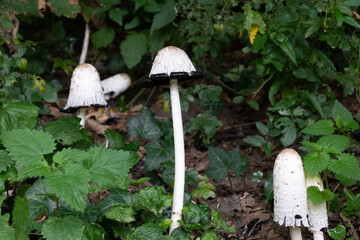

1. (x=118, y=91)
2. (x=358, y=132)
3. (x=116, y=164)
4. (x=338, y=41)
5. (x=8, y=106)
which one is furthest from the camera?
(x=118, y=91)

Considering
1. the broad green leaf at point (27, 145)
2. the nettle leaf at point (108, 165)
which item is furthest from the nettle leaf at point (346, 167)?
the broad green leaf at point (27, 145)

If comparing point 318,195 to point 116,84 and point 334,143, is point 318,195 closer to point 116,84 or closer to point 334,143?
point 334,143

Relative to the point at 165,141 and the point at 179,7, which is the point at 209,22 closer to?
the point at 179,7

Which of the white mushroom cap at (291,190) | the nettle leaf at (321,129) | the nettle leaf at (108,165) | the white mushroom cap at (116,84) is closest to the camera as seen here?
the nettle leaf at (108,165)

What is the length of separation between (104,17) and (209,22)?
1645mm

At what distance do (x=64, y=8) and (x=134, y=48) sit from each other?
839mm

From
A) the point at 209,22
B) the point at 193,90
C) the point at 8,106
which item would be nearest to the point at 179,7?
the point at 209,22

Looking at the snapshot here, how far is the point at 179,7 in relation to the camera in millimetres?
3797

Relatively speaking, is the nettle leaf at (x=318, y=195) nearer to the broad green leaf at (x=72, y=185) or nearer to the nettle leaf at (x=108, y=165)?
the nettle leaf at (x=108, y=165)

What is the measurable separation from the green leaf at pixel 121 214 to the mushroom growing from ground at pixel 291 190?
86cm

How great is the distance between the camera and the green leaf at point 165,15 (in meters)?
4.21

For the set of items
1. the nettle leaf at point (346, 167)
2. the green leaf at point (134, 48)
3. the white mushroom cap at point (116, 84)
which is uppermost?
the green leaf at point (134, 48)

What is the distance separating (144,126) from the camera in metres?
3.44

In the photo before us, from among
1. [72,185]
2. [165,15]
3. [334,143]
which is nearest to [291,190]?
[334,143]
